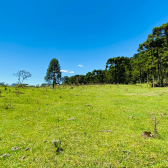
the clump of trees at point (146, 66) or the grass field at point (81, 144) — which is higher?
the clump of trees at point (146, 66)

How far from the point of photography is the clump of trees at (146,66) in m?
28.0

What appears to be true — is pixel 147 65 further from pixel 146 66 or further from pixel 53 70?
pixel 53 70

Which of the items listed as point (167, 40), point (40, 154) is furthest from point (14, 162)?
point (167, 40)

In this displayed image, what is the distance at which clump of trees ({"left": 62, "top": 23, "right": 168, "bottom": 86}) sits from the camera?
28.0 meters

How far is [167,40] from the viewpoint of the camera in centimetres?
2806

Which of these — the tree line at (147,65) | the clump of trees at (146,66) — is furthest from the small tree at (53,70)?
the clump of trees at (146,66)

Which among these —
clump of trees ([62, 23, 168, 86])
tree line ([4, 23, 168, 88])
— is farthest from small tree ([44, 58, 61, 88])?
clump of trees ([62, 23, 168, 86])

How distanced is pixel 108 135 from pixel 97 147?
1054mm

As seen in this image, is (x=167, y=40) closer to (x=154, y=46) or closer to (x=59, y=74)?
(x=154, y=46)

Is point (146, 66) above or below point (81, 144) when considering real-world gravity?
above

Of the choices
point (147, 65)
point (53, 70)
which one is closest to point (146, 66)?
point (147, 65)

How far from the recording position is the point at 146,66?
4669 centimetres

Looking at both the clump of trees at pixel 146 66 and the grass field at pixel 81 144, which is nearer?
the grass field at pixel 81 144

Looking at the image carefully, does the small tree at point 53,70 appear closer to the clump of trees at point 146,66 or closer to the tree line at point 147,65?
the tree line at point 147,65
